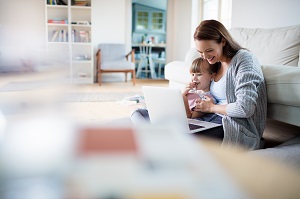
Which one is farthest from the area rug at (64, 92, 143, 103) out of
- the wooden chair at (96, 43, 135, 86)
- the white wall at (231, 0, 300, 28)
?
the white wall at (231, 0, 300, 28)

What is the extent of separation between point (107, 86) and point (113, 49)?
678 millimetres

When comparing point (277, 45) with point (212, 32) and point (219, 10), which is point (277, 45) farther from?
point (219, 10)

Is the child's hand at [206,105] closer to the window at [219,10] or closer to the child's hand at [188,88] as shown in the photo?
the child's hand at [188,88]

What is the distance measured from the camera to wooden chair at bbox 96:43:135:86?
4.38 meters

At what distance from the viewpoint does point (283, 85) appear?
49.8 inches

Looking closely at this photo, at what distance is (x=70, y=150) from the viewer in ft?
0.53

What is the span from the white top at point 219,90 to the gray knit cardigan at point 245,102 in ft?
0.43

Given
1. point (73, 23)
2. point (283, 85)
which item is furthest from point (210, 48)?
point (73, 23)

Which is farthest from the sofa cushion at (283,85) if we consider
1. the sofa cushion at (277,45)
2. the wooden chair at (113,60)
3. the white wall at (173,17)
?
the wooden chair at (113,60)

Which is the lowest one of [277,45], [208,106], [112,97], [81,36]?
[112,97]

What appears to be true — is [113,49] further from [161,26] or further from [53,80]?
[53,80]

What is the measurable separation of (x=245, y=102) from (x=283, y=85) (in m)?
0.26

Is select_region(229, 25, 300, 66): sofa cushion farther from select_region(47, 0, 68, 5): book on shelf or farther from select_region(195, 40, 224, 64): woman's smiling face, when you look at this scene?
select_region(47, 0, 68, 5): book on shelf

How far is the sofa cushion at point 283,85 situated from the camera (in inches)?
48.5
